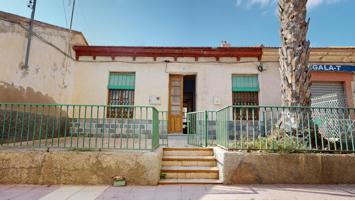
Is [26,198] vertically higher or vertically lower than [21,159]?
lower

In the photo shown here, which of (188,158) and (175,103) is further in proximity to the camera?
(175,103)

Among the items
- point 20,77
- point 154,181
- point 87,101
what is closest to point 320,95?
point 154,181

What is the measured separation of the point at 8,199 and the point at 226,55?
8.08 m

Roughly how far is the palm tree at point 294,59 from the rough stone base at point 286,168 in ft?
2.65

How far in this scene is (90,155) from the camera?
415 centimetres

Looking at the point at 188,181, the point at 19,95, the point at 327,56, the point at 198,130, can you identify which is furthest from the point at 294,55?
the point at 19,95

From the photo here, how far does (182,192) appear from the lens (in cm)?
373

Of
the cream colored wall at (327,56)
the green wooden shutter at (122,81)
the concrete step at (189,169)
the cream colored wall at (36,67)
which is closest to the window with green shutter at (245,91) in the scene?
the cream colored wall at (327,56)

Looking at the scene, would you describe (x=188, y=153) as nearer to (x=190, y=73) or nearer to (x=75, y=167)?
(x=75, y=167)

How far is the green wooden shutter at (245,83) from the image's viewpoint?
8711 millimetres

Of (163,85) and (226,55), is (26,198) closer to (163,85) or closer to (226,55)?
(163,85)

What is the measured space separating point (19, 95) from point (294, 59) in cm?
756

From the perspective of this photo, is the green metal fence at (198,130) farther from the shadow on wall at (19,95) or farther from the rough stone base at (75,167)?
the shadow on wall at (19,95)

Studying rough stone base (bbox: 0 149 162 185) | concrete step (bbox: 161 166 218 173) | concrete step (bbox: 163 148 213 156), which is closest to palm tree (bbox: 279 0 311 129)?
concrete step (bbox: 163 148 213 156)
